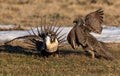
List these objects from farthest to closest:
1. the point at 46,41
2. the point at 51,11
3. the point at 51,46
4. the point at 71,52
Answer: the point at 51,11
the point at 71,52
the point at 51,46
the point at 46,41

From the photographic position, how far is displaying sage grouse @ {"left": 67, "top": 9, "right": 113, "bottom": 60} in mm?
13164

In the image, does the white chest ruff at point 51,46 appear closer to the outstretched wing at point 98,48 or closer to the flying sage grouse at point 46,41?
the flying sage grouse at point 46,41

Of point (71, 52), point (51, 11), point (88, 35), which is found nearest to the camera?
point (88, 35)

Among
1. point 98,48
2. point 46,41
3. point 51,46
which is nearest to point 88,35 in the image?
point 98,48

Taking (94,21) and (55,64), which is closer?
(55,64)

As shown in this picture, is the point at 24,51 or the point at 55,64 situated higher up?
the point at 55,64

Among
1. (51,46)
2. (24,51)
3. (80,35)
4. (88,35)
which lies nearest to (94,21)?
(88,35)

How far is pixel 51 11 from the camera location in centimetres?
2947

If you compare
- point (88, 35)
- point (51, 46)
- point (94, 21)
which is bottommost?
point (51, 46)

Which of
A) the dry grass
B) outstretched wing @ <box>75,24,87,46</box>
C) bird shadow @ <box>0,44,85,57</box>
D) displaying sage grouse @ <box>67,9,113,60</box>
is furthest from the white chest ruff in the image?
bird shadow @ <box>0,44,85,57</box>

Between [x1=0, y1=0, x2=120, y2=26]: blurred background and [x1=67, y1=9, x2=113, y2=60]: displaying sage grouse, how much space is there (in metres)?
8.84

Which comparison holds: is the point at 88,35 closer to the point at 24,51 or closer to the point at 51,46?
the point at 51,46

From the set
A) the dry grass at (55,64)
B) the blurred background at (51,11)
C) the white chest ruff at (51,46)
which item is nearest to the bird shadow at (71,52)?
the dry grass at (55,64)

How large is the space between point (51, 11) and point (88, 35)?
16207 millimetres
